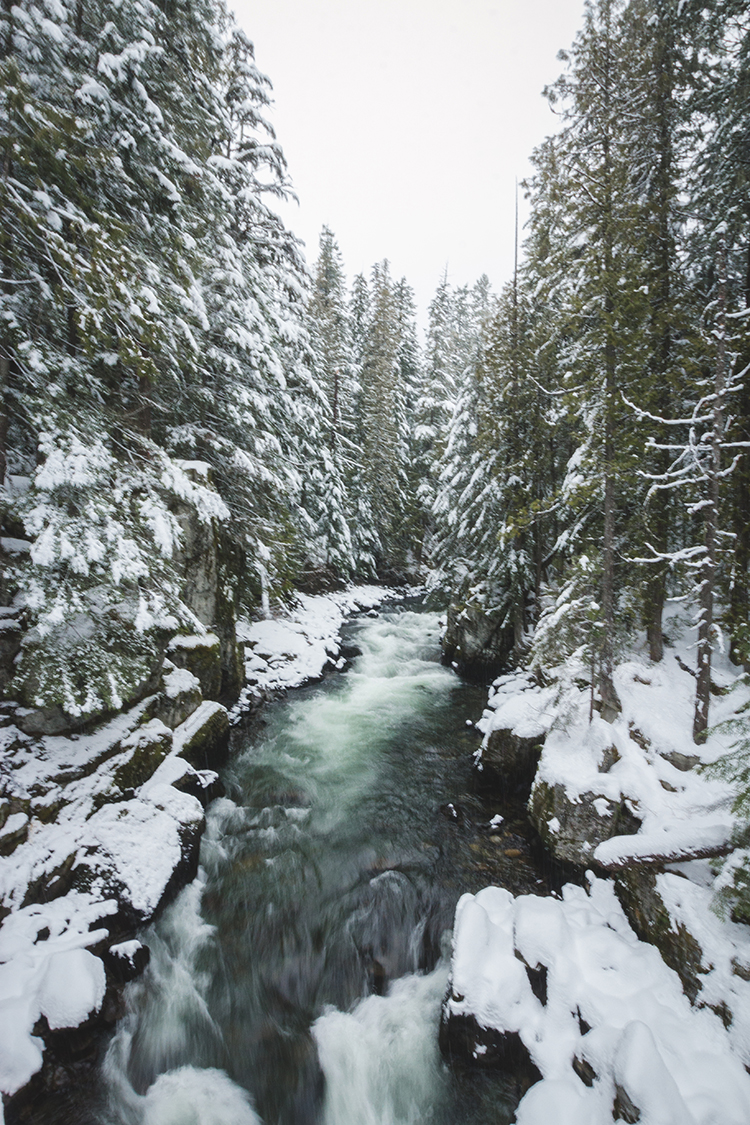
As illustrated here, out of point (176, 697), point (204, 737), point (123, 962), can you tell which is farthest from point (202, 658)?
point (123, 962)

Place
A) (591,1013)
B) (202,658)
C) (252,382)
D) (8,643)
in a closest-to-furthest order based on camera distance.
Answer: (591,1013), (8,643), (202,658), (252,382)

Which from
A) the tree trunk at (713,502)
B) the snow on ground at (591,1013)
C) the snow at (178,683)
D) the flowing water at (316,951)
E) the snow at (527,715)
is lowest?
the flowing water at (316,951)

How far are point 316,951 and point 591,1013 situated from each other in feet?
11.1

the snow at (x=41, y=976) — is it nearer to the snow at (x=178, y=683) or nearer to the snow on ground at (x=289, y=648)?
the snow at (x=178, y=683)

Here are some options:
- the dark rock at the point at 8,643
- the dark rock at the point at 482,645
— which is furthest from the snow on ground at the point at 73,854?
the dark rock at the point at 482,645

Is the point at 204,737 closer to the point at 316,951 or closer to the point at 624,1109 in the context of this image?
the point at 316,951

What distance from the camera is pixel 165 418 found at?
11430mm

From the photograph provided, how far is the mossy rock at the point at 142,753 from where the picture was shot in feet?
21.6

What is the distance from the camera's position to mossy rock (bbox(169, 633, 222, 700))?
29.8ft

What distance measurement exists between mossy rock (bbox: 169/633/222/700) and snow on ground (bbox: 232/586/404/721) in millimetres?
1431

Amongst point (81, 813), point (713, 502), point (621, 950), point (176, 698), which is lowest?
point (621, 950)

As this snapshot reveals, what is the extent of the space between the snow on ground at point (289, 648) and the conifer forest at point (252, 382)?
679 millimetres

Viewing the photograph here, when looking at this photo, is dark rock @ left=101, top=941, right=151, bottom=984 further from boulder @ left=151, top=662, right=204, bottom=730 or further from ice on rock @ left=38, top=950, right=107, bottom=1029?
boulder @ left=151, top=662, right=204, bottom=730

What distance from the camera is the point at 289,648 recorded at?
15227 millimetres
